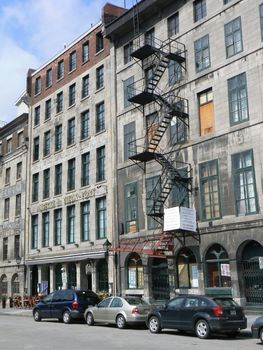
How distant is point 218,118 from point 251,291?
29.6 ft

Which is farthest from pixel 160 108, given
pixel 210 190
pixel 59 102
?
pixel 59 102

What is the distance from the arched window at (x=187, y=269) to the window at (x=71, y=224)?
39.4 feet

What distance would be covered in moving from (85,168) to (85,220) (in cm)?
395

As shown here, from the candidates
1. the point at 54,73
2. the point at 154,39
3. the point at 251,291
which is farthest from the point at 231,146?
the point at 54,73

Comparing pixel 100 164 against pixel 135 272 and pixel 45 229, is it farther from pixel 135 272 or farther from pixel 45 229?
pixel 45 229

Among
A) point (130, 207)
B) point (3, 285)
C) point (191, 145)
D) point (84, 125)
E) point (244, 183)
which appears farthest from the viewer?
point (3, 285)

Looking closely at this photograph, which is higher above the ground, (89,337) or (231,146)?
(231,146)

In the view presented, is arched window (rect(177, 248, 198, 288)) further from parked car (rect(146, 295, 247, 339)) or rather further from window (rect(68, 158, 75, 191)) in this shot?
window (rect(68, 158, 75, 191))

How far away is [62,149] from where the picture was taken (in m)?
40.8

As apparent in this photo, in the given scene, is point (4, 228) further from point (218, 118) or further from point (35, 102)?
point (218, 118)

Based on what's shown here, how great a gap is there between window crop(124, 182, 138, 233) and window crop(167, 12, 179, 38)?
9.63m

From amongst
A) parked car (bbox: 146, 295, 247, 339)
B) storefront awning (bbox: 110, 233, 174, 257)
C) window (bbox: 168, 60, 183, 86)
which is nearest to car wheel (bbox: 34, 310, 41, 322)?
storefront awning (bbox: 110, 233, 174, 257)

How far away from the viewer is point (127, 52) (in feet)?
115

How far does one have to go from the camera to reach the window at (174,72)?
98.4ft
